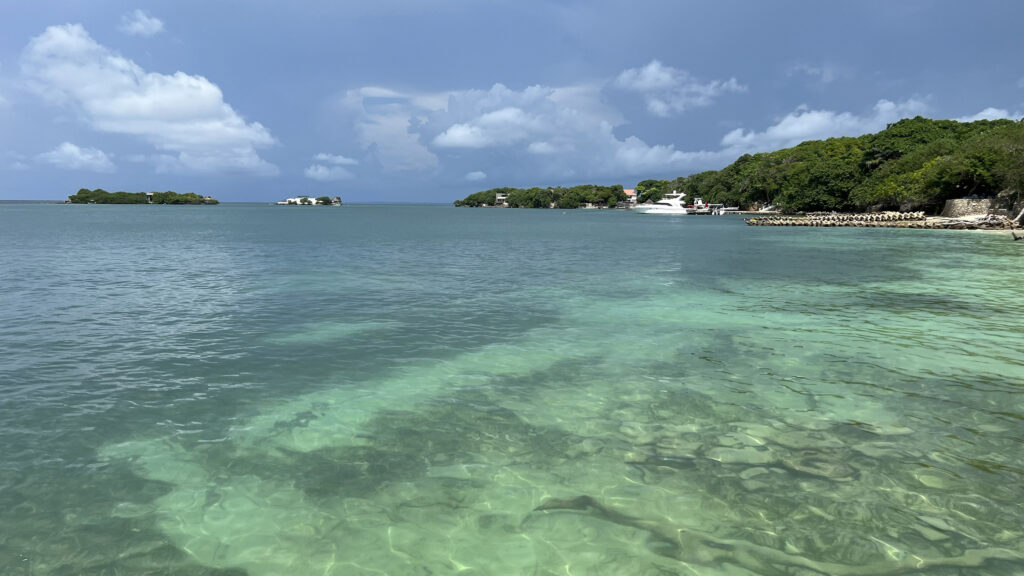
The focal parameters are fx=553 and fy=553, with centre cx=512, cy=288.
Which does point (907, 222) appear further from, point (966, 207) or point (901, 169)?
point (901, 169)

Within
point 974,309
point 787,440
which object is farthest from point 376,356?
point 974,309

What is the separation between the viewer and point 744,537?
22.2 ft

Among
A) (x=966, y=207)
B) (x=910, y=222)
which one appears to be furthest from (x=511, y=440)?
(x=966, y=207)

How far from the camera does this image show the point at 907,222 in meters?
87.9

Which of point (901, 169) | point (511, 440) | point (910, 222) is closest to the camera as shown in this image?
point (511, 440)

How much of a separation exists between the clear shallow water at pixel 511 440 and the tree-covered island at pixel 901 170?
7773 cm

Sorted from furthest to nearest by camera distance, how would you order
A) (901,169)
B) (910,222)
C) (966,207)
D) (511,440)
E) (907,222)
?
(901,169) < (907,222) < (966,207) < (910,222) < (511,440)

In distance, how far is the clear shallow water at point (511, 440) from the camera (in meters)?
6.64

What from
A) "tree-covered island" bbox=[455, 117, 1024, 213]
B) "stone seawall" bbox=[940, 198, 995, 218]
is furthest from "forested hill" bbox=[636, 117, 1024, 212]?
"stone seawall" bbox=[940, 198, 995, 218]

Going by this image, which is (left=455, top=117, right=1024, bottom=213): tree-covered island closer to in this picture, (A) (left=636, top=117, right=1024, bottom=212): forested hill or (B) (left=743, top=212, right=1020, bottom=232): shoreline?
(A) (left=636, top=117, right=1024, bottom=212): forested hill

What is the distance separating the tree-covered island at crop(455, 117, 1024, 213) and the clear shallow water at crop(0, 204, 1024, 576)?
7773 centimetres

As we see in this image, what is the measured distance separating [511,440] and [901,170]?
12391 cm

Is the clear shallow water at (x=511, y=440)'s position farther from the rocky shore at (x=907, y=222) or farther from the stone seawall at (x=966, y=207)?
the stone seawall at (x=966, y=207)

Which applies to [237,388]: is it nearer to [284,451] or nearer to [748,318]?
[284,451]
